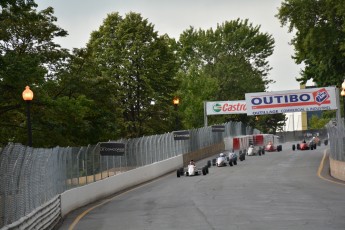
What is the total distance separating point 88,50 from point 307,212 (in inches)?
1171

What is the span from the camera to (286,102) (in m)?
58.4

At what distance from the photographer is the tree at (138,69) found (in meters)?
69.1

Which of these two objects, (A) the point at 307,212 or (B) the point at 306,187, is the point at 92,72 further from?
(A) the point at 307,212

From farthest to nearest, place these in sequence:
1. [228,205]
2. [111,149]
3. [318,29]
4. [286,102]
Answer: [286,102] → [318,29] → [111,149] → [228,205]

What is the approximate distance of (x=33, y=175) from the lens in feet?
60.6

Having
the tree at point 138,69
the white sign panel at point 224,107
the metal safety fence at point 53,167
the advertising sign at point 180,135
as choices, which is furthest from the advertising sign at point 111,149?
the white sign panel at point 224,107

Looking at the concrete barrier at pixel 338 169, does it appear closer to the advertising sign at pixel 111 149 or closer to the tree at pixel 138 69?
the advertising sign at pixel 111 149

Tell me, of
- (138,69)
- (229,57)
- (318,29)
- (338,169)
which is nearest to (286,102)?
(318,29)

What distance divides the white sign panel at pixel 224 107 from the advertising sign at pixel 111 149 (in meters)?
34.8

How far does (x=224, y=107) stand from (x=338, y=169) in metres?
36.6

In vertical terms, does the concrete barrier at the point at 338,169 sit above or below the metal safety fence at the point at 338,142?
below

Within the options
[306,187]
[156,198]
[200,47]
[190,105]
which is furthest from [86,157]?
[200,47]

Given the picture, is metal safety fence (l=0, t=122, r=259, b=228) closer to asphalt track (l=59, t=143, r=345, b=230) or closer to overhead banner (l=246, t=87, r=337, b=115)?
asphalt track (l=59, t=143, r=345, b=230)

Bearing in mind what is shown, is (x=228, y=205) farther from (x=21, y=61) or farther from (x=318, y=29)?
(x=318, y=29)
